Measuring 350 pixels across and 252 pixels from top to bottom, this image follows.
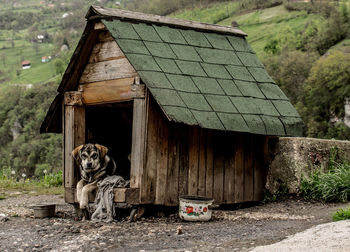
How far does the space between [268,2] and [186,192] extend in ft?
402

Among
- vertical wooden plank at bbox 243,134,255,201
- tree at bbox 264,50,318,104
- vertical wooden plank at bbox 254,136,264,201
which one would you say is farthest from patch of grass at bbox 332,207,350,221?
tree at bbox 264,50,318,104

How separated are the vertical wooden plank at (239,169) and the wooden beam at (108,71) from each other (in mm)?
2309

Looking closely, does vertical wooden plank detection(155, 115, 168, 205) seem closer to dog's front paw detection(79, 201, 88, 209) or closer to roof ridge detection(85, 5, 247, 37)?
dog's front paw detection(79, 201, 88, 209)

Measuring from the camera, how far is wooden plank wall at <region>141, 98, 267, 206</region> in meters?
8.57

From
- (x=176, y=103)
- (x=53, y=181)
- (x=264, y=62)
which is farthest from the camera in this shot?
(x=264, y=62)

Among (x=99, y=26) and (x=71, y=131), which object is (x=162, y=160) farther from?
(x=99, y=26)

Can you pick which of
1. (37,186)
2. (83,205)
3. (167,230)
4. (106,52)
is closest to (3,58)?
(37,186)

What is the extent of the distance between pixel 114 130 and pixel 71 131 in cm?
182

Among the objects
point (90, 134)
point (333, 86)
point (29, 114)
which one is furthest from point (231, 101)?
point (29, 114)

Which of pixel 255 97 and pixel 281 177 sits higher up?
pixel 255 97

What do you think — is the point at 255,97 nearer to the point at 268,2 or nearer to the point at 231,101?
the point at 231,101

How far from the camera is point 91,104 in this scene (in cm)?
956

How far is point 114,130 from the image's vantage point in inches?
442

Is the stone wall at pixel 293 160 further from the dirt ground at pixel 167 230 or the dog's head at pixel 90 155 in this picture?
the dog's head at pixel 90 155
